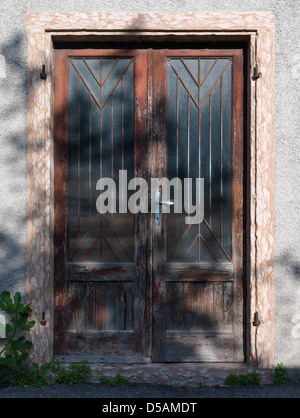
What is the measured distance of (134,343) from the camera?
3.48m

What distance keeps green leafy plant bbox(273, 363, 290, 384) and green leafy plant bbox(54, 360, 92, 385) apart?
1397 mm

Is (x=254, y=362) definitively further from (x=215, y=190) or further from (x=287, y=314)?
(x=215, y=190)

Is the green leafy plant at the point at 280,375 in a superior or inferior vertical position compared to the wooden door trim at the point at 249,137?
inferior

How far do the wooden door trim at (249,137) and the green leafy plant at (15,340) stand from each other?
106mm

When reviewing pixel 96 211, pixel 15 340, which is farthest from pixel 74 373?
pixel 96 211

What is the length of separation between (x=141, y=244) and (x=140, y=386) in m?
1.06

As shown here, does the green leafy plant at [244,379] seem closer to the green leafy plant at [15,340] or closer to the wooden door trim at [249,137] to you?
the wooden door trim at [249,137]

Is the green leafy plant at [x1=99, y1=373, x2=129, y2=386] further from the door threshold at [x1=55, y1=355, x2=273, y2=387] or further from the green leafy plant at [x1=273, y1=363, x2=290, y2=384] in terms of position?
the green leafy plant at [x1=273, y1=363, x2=290, y2=384]

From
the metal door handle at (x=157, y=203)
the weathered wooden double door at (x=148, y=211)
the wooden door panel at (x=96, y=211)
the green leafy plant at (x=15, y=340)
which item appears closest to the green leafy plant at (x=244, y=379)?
the weathered wooden double door at (x=148, y=211)

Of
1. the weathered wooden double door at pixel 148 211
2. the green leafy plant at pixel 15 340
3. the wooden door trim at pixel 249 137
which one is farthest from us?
the weathered wooden double door at pixel 148 211

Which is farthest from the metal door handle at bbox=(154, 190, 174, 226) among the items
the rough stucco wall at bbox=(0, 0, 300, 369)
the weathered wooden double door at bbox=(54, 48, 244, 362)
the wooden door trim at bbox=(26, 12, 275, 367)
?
the rough stucco wall at bbox=(0, 0, 300, 369)

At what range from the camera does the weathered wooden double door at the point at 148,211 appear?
3.48 m

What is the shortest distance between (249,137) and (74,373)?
7.29 feet

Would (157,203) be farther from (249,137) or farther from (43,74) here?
(43,74)
